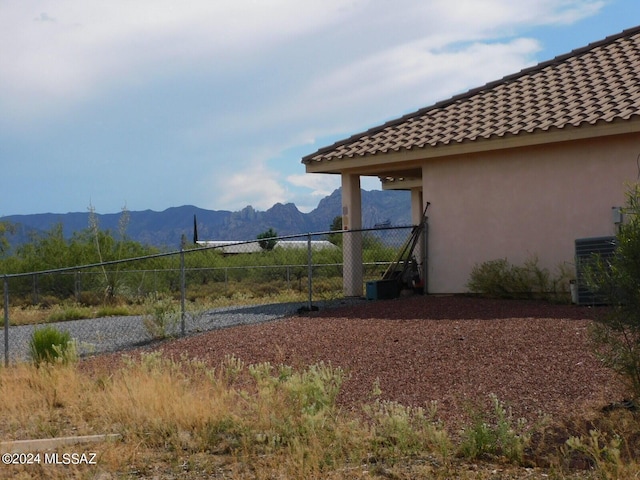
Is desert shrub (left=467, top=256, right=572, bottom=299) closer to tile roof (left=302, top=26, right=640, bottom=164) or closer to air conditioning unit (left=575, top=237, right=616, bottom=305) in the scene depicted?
air conditioning unit (left=575, top=237, right=616, bottom=305)

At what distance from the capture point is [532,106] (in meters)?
16.9

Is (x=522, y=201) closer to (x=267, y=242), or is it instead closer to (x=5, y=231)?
(x=5, y=231)

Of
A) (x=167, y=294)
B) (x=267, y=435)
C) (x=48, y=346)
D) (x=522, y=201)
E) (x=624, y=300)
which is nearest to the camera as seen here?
(x=267, y=435)

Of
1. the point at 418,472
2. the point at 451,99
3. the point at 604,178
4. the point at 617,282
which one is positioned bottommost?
the point at 418,472

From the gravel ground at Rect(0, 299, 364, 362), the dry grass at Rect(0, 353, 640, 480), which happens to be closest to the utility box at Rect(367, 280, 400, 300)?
the gravel ground at Rect(0, 299, 364, 362)

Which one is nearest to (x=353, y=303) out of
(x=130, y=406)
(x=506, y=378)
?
(x=506, y=378)

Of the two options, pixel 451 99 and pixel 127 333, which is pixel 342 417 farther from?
pixel 451 99

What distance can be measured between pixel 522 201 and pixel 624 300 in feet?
27.9

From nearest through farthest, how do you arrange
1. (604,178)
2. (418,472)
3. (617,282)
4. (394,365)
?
(418,472)
(617,282)
(394,365)
(604,178)

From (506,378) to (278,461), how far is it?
11.1ft

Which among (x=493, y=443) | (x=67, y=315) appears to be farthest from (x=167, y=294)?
(x=493, y=443)

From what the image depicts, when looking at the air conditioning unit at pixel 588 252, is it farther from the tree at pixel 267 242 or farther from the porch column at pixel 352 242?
the porch column at pixel 352 242

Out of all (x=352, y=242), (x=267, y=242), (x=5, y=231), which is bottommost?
(x=352, y=242)

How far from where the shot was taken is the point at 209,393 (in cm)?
877
